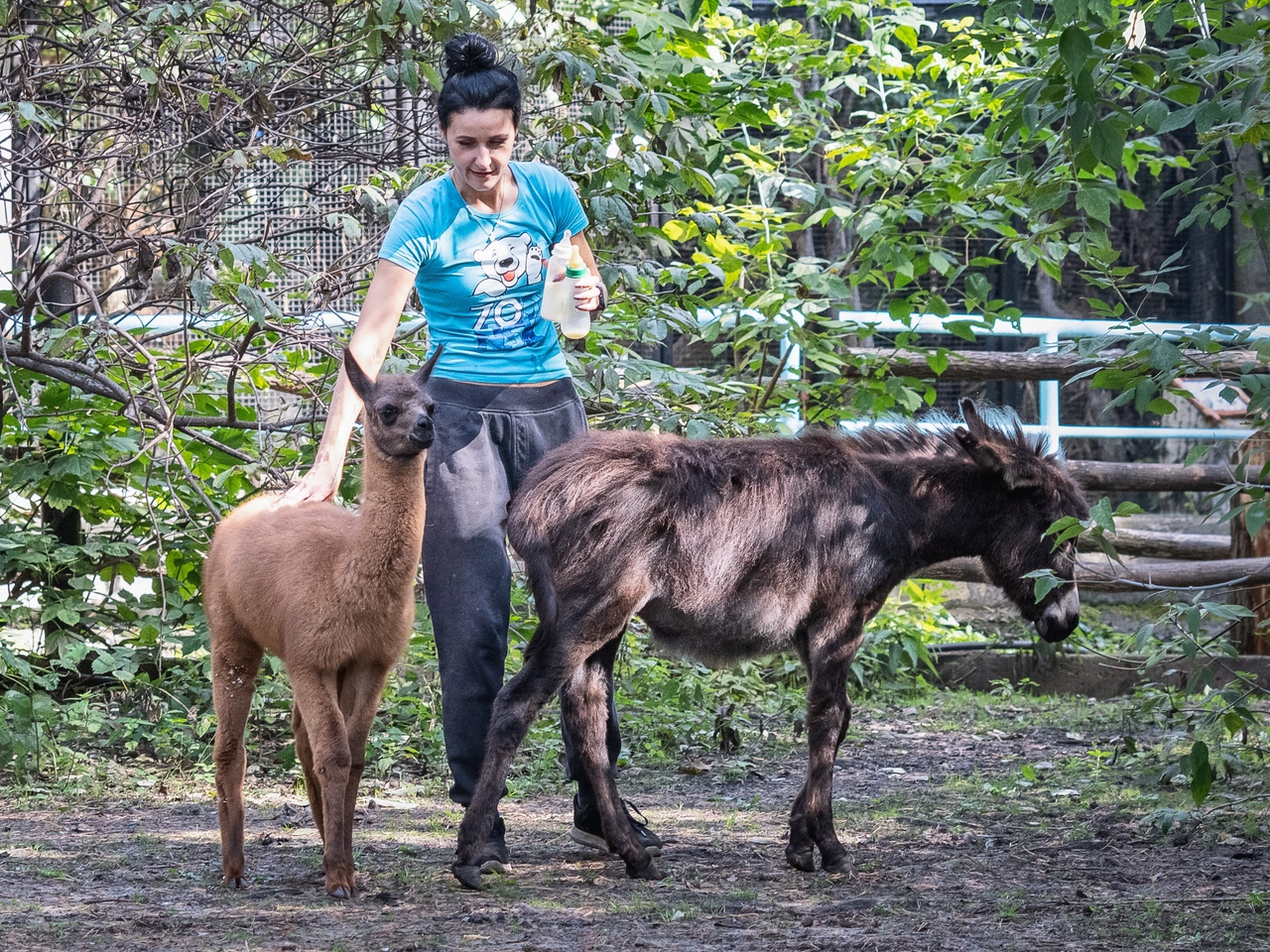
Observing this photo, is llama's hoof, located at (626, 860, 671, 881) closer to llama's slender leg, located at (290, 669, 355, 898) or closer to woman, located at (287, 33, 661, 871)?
woman, located at (287, 33, 661, 871)

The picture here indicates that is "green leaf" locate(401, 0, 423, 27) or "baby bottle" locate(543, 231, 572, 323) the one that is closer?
Answer: "baby bottle" locate(543, 231, 572, 323)

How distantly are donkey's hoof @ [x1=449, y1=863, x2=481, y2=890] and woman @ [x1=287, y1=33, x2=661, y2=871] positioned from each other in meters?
0.18

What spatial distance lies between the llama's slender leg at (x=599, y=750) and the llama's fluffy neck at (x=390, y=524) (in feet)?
2.35

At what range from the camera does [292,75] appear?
6387 mm

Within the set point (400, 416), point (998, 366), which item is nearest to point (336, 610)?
point (400, 416)

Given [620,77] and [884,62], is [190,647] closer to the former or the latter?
[620,77]

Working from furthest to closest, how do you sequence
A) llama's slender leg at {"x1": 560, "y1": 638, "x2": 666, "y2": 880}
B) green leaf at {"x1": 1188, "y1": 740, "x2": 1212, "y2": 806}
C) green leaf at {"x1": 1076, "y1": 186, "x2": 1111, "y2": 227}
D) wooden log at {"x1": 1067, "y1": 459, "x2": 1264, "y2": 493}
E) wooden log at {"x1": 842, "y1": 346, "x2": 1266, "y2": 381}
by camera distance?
1. wooden log at {"x1": 1067, "y1": 459, "x2": 1264, "y2": 493}
2. wooden log at {"x1": 842, "y1": 346, "x2": 1266, "y2": 381}
3. green leaf at {"x1": 1076, "y1": 186, "x2": 1111, "y2": 227}
4. llama's slender leg at {"x1": 560, "y1": 638, "x2": 666, "y2": 880}
5. green leaf at {"x1": 1188, "y1": 740, "x2": 1212, "y2": 806}

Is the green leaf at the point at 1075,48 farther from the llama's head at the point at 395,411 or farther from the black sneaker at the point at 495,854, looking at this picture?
the black sneaker at the point at 495,854

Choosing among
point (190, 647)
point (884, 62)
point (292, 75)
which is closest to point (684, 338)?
point (884, 62)

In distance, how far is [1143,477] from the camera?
8734 mm

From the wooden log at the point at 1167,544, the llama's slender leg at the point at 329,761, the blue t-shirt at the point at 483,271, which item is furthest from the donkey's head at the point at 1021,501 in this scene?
the wooden log at the point at 1167,544

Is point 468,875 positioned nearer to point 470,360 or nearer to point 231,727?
point 231,727

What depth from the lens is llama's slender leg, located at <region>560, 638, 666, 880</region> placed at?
445 cm

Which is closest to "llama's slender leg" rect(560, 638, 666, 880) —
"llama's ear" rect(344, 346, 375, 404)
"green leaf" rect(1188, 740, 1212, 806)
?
"llama's ear" rect(344, 346, 375, 404)
